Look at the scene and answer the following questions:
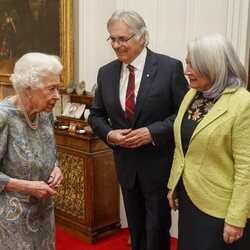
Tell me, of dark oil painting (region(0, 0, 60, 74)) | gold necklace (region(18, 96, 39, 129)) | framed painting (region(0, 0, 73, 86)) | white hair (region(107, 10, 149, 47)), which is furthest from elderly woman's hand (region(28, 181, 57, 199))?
dark oil painting (region(0, 0, 60, 74))

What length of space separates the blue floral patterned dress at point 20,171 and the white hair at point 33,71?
13 cm

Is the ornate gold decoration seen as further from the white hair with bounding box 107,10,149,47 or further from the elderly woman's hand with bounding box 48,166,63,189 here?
the white hair with bounding box 107,10,149,47

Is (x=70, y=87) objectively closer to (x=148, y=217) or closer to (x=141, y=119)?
(x=141, y=119)

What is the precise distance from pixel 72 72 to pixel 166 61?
1878mm

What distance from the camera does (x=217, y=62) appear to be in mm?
1831

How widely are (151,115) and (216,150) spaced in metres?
0.66

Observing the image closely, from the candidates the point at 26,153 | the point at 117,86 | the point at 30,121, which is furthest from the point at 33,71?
the point at 117,86

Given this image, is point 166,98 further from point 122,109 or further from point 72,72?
point 72,72

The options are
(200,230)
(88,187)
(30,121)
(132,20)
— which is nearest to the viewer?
(200,230)

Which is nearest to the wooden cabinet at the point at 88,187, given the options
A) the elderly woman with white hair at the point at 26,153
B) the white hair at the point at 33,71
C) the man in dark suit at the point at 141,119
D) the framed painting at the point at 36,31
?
the framed painting at the point at 36,31

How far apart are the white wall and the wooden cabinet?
26 cm

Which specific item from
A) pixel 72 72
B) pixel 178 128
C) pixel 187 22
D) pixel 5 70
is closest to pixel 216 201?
pixel 178 128

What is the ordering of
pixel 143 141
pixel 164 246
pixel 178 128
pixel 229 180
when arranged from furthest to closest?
pixel 164 246 < pixel 143 141 < pixel 178 128 < pixel 229 180

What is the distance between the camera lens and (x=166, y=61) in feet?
8.11
